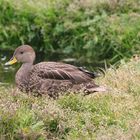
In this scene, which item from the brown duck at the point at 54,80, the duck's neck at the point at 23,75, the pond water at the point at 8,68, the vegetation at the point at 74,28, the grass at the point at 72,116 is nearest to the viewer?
the grass at the point at 72,116

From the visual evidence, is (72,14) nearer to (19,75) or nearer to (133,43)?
(133,43)

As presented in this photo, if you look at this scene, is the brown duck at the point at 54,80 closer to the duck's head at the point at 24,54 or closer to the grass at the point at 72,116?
the grass at the point at 72,116

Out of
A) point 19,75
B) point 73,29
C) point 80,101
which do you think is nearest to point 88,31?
point 73,29

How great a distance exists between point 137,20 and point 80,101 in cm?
549

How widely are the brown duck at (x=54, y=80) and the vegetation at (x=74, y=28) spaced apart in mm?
3797

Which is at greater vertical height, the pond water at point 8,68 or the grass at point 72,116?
the grass at point 72,116

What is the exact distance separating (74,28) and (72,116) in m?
6.10

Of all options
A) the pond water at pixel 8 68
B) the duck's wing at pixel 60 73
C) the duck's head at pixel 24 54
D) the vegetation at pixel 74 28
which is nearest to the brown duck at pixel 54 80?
the duck's wing at pixel 60 73

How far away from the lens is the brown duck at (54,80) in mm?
9469

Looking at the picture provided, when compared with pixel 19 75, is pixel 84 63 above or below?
Result: below

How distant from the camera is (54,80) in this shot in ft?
31.4

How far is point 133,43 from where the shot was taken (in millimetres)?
13562

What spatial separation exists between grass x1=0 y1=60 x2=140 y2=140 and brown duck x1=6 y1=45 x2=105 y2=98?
0.28m

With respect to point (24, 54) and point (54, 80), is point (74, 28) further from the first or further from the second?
point (54, 80)
